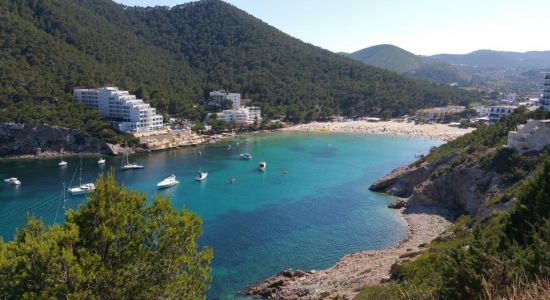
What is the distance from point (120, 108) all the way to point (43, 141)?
1460cm

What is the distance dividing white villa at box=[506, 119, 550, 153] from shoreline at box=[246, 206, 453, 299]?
10.5 m

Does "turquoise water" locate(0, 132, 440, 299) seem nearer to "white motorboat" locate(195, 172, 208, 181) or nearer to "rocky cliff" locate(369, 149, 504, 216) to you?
"white motorboat" locate(195, 172, 208, 181)

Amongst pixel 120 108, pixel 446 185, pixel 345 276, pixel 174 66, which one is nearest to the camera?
pixel 345 276

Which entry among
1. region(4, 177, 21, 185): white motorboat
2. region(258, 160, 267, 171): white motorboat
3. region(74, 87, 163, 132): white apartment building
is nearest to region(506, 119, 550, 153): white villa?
region(258, 160, 267, 171): white motorboat

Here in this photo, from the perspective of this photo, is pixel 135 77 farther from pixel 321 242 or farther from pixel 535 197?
pixel 535 197

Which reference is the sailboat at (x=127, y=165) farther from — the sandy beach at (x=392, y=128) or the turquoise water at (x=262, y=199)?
the sandy beach at (x=392, y=128)

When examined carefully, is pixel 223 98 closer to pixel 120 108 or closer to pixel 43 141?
pixel 120 108

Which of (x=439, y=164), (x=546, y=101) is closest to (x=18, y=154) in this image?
(x=439, y=164)

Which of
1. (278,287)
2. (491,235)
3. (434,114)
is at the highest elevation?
(434,114)

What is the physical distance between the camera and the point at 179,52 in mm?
133625

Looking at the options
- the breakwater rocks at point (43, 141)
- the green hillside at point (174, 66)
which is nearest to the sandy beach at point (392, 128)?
the green hillside at point (174, 66)

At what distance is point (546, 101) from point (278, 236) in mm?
49167

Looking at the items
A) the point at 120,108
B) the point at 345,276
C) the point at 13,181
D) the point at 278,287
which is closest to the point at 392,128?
the point at 120,108

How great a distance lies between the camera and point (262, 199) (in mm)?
40969
